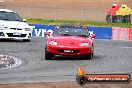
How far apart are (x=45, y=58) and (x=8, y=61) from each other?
63.6 inches

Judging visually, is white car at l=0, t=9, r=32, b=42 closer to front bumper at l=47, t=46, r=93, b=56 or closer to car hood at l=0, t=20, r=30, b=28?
car hood at l=0, t=20, r=30, b=28

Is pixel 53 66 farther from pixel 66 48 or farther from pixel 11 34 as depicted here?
pixel 11 34

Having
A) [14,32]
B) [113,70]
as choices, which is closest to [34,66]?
[113,70]

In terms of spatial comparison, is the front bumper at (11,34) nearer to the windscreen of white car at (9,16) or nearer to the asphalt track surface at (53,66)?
the windscreen of white car at (9,16)

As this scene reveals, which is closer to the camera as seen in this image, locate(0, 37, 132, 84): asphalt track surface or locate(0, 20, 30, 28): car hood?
locate(0, 37, 132, 84): asphalt track surface

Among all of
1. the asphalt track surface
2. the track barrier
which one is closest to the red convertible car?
the asphalt track surface

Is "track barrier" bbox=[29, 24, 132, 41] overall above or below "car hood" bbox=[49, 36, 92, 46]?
below

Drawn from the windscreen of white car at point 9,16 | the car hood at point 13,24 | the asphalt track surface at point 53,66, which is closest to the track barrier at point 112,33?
the windscreen of white car at point 9,16

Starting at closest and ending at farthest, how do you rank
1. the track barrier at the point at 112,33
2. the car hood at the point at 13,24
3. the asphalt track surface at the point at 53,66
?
the asphalt track surface at the point at 53,66 < the car hood at the point at 13,24 < the track barrier at the point at 112,33

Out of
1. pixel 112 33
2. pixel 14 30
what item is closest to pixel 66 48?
pixel 14 30

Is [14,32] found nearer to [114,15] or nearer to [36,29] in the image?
[36,29]

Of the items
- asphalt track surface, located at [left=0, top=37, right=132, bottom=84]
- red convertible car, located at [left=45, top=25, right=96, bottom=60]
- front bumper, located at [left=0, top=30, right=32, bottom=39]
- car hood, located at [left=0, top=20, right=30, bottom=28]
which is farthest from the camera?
car hood, located at [left=0, top=20, right=30, bottom=28]

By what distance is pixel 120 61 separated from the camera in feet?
55.9

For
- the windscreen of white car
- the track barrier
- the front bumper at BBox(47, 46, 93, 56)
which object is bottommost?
the track barrier
